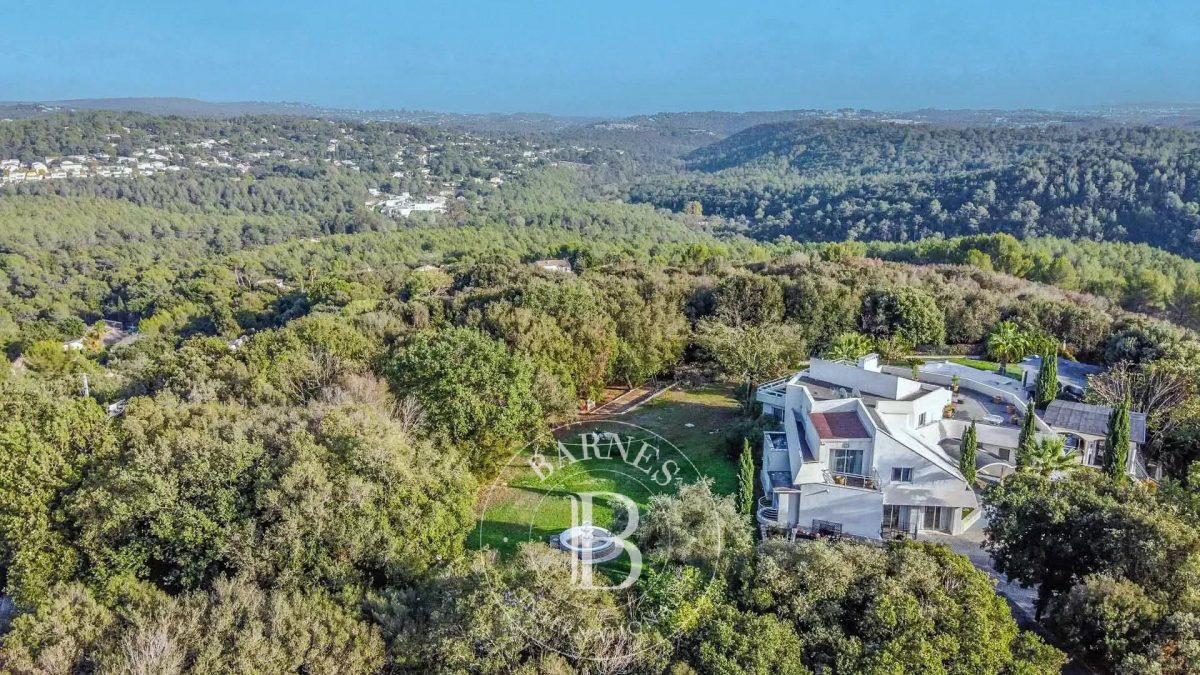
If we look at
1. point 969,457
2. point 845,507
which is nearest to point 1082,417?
point 969,457

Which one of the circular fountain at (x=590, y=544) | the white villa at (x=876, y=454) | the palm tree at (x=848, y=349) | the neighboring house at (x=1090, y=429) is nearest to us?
the circular fountain at (x=590, y=544)

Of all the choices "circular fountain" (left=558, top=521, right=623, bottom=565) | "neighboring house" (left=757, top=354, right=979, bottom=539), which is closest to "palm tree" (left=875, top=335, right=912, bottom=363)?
"neighboring house" (left=757, top=354, right=979, bottom=539)

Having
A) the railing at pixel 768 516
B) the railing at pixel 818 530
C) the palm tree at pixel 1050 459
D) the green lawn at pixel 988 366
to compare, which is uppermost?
the palm tree at pixel 1050 459

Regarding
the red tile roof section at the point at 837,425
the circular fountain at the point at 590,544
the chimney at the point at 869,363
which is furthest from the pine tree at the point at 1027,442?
the circular fountain at the point at 590,544

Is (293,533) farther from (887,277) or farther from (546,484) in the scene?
(887,277)

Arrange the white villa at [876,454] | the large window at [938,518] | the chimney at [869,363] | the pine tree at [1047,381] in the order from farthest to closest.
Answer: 1. the chimney at [869,363]
2. the pine tree at [1047,381]
3. the large window at [938,518]
4. the white villa at [876,454]

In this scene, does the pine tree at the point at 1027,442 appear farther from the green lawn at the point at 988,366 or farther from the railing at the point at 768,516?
the green lawn at the point at 988,366

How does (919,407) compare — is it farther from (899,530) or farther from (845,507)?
(845,507)

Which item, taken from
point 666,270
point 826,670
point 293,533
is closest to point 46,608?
point 293,533
